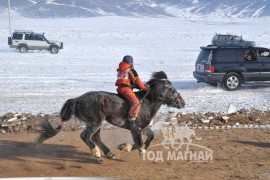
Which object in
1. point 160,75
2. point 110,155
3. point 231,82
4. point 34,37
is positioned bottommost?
point 110,155

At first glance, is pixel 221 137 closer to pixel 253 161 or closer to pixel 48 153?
pixel 253 161

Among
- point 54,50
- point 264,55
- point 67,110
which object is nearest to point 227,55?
point 264,55

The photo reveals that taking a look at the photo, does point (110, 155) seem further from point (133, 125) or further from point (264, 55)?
point (264, 55)

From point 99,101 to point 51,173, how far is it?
158 cm

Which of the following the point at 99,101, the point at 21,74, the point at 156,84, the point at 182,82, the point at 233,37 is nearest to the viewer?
the point at 99,101

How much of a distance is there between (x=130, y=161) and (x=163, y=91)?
1535mm

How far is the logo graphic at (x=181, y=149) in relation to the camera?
876 cm

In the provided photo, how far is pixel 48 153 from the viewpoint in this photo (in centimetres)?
919

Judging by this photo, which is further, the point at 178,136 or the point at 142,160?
the point at 178,136

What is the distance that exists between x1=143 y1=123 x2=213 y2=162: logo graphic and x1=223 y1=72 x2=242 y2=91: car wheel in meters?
8.85

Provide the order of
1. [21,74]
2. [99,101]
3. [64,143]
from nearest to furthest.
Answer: [99,101] → [64,143] → [21,74]

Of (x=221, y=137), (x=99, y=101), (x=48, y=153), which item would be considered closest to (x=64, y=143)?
(x=48, y=153)

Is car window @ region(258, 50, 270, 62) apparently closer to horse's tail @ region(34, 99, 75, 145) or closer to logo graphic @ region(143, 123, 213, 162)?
logo graphic @ region(143, 123, 213, 162)

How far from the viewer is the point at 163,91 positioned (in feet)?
29.4
